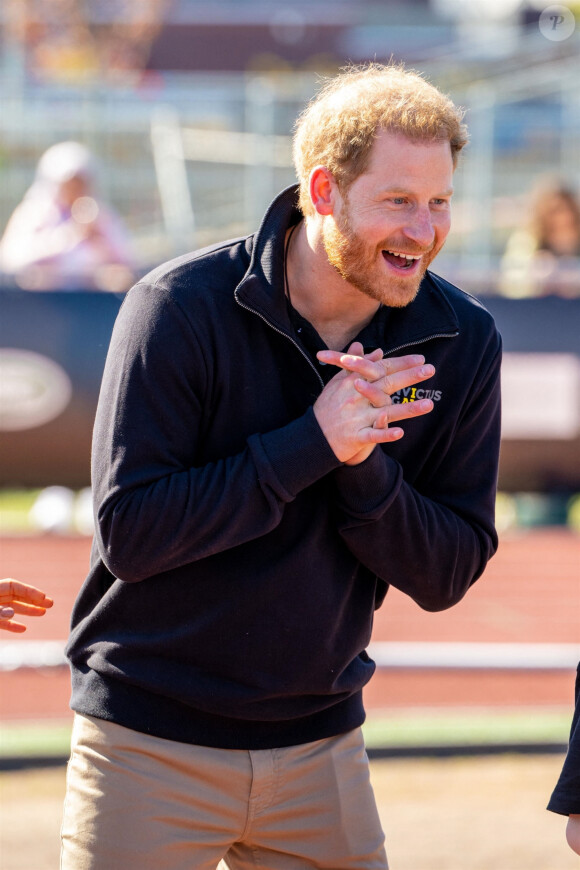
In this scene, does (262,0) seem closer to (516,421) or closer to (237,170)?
(237,170)

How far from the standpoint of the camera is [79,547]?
9.52m

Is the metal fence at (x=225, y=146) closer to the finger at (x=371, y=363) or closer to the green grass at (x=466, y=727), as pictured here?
the green grass at (x=466, y=727)

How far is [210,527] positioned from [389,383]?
42 centimetres

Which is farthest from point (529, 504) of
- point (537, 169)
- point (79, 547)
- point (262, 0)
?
point (262, 0)

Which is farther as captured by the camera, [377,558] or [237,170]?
[237,170]

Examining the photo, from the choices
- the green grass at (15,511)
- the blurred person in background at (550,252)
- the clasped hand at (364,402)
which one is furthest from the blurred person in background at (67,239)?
the clasped hand at (364,402)

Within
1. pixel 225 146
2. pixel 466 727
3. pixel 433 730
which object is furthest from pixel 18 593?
pixel 225 146

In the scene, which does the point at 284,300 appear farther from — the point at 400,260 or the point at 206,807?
the point at 206,807

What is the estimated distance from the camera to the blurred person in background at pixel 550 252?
8.60 meters

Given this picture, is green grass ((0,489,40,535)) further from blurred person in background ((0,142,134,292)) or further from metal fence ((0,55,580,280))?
metal fence ((0,55,580,280))

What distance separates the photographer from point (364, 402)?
234 centimetres

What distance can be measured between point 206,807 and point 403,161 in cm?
130

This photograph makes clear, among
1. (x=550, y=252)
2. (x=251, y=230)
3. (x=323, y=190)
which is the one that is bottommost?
(x=323, y=190)

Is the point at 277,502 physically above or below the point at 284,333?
below
